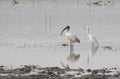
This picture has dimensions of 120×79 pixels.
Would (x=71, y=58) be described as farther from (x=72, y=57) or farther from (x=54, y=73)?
(x=54, y=73)

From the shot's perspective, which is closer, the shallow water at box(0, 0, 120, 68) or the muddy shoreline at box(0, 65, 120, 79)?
the muddy shoreline at box(0, 65, 120, 79)

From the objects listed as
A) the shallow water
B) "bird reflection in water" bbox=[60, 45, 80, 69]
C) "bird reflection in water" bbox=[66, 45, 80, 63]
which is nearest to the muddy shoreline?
"bird reflection in water" bbox=[60, 45, 80, 69]

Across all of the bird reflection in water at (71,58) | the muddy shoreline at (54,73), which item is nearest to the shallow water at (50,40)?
the bird reflection in water at (71,58)

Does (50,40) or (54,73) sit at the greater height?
(50,40)

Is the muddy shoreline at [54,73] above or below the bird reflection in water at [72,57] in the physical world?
below

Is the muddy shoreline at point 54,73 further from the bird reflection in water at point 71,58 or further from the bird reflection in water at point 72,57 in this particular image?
the bird reflection in water at point 72,57

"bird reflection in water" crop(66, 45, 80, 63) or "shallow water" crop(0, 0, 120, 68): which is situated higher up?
"shallow water" crop(0, 0, 120, 68)

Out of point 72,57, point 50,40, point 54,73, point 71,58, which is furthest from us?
point 50,40

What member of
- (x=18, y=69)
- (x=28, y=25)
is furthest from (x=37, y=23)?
(x=18, y=69)

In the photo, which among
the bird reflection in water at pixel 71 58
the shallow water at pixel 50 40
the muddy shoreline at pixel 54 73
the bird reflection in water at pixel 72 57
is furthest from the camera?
the bird reflection in water at pixel 72 57

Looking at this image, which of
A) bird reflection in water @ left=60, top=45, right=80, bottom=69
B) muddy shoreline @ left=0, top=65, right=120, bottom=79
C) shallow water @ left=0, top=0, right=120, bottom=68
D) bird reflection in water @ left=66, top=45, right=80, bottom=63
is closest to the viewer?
muddy shoreline @ left=0, top=65, right=120, bottom=79

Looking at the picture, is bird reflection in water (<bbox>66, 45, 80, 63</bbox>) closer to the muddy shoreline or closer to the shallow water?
the shallow water

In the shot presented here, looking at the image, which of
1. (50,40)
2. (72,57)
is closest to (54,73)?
(72,57)

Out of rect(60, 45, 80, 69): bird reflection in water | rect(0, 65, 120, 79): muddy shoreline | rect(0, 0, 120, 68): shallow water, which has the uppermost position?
rect(0, 0, 120, 68): shallow water
